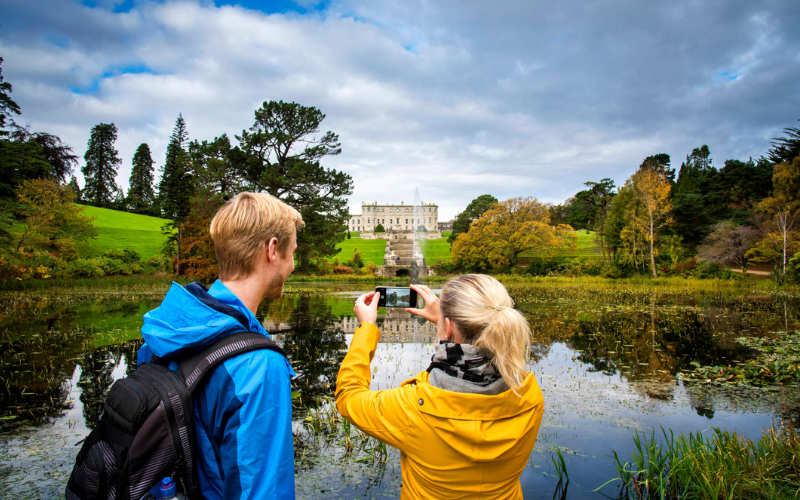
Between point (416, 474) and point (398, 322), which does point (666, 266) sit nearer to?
point (398, 322)

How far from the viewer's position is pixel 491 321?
1593mm

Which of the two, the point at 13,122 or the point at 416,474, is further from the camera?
the point at 13,122

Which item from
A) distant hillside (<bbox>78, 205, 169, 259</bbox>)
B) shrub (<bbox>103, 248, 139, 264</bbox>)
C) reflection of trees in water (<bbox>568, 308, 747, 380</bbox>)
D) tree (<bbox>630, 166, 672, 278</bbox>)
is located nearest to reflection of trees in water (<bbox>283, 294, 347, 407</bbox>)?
reflection of trees in water (<bbox>568, 308, 747, 380</bbox>)

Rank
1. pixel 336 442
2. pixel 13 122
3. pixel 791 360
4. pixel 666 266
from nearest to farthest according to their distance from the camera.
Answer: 1. pixel 336 442
2. pixel 791 360
3. pixel 13 122
4. pixel 666 266

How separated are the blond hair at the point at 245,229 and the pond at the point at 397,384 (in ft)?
9.99

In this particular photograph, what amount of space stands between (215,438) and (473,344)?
987mm

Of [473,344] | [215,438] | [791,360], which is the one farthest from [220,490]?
[791,360]

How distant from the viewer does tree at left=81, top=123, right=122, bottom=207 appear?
2137 inches

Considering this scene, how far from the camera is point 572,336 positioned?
10.7 metres

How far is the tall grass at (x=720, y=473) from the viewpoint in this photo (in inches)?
129

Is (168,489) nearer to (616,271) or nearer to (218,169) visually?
(218,169)

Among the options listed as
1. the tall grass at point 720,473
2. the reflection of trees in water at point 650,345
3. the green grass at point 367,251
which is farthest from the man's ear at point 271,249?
the green grass at point 367,251

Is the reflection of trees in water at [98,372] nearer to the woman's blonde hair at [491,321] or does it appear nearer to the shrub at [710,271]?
the woman's blonde hair at [491,321]

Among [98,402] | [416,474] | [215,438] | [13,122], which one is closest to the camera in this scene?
[215,438]
